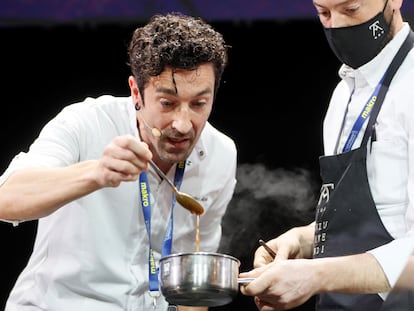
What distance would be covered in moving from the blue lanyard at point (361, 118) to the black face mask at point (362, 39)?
0.10m

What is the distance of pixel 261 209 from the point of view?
3.05m

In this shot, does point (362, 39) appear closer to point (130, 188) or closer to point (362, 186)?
point (362, 186)

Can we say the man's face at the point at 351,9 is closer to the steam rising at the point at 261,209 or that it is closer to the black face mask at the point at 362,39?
the black face mask at the point at 362,39

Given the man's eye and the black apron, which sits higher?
the man's eye

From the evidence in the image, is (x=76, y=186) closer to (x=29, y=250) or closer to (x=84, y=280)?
(x=84, y=280)

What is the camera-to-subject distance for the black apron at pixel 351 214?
2.00 m

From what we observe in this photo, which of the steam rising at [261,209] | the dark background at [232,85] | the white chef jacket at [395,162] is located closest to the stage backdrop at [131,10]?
the dark background at [232,85]

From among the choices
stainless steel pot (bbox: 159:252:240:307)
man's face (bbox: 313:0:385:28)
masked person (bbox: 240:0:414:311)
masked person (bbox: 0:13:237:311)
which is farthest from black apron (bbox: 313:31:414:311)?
masked person (bbox: 0:13:237:311)

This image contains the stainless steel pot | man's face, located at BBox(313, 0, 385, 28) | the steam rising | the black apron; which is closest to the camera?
the stainless steel pot

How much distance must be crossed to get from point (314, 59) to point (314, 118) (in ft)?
0.90

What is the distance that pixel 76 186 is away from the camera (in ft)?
6.61

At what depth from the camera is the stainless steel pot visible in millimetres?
1836

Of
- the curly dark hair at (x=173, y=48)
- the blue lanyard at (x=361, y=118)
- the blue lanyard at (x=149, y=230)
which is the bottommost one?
the blue lanyard at (x=149, y=230)

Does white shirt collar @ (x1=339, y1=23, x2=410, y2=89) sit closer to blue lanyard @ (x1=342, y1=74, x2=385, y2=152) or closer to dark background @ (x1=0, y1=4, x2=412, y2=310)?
blue lanyard @ (x1=342, y1=74, x2=385, y2=152)
